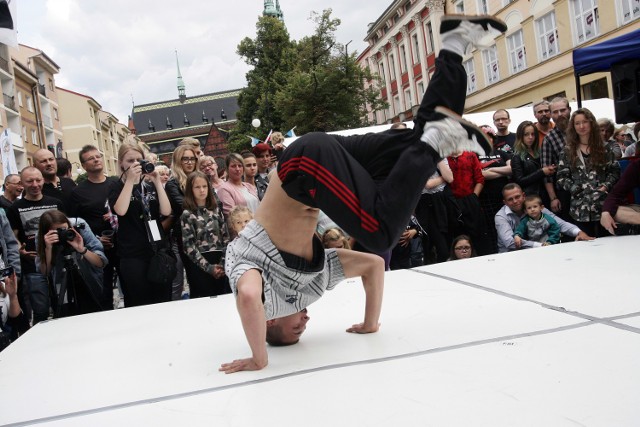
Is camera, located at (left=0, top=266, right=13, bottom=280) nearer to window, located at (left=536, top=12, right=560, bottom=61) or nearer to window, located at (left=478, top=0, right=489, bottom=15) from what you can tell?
window, located at (left=536, top=12, right=560, bottom=61)

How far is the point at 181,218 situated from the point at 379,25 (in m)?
33.6

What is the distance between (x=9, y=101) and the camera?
3011 cm

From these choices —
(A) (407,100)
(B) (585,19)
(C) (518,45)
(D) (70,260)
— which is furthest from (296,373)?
(A) (407,100)

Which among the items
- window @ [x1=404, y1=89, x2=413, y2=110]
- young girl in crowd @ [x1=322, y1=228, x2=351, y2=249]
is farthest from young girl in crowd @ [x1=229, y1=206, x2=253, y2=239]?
window @ [x1=404, y1=89, x2=413, y2=110]

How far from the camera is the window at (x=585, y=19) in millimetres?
16719

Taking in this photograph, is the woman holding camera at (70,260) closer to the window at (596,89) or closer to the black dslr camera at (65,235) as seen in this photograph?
the black dslr camera at (65,235)

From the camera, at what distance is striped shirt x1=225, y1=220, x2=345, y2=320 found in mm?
2205

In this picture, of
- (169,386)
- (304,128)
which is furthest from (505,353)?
(304,128)

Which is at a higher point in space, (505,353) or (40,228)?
(40,228)

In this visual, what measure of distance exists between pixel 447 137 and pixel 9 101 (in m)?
33.8

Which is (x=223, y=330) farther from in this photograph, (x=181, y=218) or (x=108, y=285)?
(x=108, y=285)

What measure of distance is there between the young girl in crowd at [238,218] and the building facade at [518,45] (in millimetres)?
7083

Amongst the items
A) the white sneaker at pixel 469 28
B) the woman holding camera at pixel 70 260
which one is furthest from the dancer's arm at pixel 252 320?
the woman holding camera at pixel 70 260

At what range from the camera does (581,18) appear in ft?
57.2
